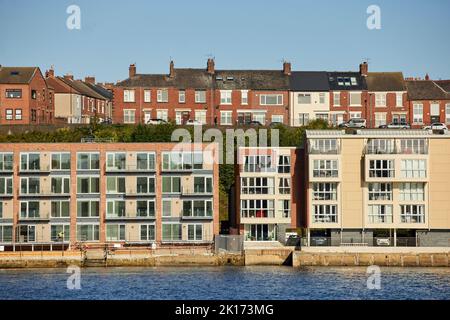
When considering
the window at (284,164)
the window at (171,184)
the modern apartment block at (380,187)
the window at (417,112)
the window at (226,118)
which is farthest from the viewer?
the window at (417,112)

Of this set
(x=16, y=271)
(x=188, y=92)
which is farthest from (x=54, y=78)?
(x=16, y=271)

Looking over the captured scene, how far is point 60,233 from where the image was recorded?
71125mm

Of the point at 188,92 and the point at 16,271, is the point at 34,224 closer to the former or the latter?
the point at 16,271

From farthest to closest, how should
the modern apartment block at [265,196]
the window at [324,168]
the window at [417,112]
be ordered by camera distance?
the window at [417,112] < the modern apartment block at [265,196] < the window at [324,168]

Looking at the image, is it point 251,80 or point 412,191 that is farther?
point 251,80

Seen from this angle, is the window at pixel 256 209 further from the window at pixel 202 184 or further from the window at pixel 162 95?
the window at pixel 162 95

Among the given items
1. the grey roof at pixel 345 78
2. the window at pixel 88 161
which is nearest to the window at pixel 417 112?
the grey roof at pixel 345 78

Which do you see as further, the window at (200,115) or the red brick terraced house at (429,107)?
the red brick terraced house at (429,107)

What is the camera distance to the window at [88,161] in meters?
72.1

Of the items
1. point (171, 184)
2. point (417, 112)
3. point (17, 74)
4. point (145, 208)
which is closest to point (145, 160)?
point (171, 184)

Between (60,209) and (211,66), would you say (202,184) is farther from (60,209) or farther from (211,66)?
(211,66)

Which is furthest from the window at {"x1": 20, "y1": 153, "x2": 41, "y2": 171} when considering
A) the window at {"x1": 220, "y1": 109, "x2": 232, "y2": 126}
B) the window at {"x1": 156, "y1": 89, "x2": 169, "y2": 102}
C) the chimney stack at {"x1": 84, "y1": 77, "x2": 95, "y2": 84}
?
the chimney stack at {"x1": 84, "y1": 77, "x2": 95, "y2": 84}

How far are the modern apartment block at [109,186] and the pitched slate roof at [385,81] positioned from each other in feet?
117

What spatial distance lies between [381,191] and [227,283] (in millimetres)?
20103
